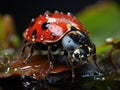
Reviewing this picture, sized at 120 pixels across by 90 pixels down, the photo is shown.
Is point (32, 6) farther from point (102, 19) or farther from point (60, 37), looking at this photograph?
point (60, 37)

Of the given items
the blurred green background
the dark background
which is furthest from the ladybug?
the dark background

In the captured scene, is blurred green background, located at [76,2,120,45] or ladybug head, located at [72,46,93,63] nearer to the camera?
ladybug head, located at [72,46,93,63]

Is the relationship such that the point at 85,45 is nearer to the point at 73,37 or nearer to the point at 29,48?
the point at 73,37

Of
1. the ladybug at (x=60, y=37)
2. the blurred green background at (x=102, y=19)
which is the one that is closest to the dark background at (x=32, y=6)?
the blurred green background at (x=102, y=19)

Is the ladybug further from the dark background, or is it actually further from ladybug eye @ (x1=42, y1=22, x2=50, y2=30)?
the dark background

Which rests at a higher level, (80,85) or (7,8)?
(7,8)

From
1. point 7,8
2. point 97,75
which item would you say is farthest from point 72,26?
point 7,8

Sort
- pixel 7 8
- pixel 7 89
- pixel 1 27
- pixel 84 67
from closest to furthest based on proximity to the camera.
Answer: pixel 7 89 → pixel 84 67 → pixel 1 27 → pixel 7 8
